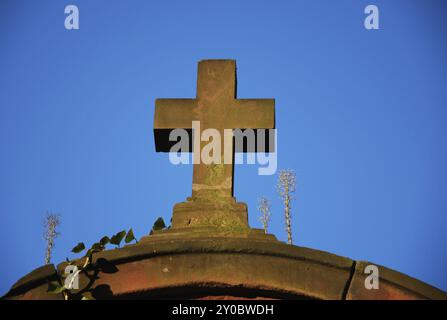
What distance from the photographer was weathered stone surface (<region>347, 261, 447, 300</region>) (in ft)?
8.28

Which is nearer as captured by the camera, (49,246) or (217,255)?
(217,255)

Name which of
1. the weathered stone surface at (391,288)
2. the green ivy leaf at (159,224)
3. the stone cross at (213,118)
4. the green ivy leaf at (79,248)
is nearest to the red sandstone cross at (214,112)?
the stone cross at (213,118)

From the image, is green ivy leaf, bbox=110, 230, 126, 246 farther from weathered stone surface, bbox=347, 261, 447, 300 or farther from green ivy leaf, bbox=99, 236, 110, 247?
weathered stone surface, bbox=347, 261, 447, 300

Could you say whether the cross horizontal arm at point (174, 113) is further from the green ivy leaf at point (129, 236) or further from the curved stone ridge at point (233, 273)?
the curved stone ridge at point (233, 273)

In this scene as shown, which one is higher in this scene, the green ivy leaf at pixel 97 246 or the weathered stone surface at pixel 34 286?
the green ivy leaf at pixel 97 246

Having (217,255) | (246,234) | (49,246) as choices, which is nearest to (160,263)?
(217,255)

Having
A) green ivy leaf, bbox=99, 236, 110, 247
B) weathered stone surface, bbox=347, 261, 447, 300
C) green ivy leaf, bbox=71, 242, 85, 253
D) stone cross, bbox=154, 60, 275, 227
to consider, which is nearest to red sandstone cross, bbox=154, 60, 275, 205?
stone cross, bbox=154, 60, 275, 227

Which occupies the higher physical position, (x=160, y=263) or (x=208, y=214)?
(x=208, y=214)

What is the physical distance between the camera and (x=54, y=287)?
2.46 m

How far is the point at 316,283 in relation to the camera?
Result: 2574 millimetres

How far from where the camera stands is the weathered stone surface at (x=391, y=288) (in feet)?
8.28

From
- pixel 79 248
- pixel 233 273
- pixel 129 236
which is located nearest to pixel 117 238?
pixel 129 236
